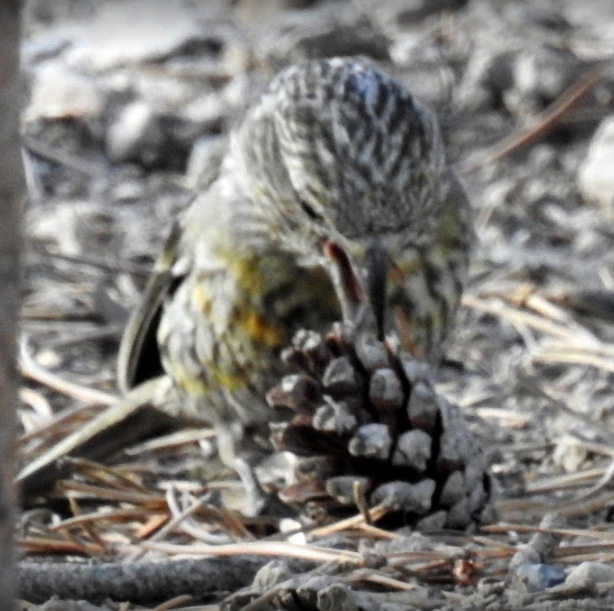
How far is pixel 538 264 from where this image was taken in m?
4.29

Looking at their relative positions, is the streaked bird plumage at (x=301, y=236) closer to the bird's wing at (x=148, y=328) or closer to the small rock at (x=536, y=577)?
the bird's wing at (x=148, y=328)

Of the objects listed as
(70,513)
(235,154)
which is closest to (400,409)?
(70,513)

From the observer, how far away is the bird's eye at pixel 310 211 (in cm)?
299

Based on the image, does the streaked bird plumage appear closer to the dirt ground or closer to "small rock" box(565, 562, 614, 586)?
the dirt ground

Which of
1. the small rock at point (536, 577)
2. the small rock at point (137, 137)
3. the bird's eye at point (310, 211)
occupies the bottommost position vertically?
the small rock at point (536, 577)

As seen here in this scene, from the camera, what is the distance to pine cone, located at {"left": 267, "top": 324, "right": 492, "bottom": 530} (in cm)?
260

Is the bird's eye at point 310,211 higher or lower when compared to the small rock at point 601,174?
higher

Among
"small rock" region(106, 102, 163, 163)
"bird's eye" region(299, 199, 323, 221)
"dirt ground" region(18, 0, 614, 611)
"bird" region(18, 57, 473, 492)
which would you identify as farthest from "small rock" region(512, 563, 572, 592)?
"small rock" region(106, 102, 163, 163)

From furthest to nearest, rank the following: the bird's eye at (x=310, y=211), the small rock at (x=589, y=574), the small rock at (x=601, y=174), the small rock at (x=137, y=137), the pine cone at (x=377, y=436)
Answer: the small rock at (x=137, y=137) < the small rock at (x=601, y=174) < the bird's eye at (x=310, y=211) < the pine cone at (x=377, y=436) < the small rock at (x=589, y=574)

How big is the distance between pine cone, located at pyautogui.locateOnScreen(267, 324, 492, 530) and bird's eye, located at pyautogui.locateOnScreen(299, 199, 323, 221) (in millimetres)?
381

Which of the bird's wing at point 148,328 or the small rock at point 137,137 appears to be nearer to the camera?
the bird's wing at point 148,328

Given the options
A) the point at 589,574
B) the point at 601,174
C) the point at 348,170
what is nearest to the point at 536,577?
the point at 589,574

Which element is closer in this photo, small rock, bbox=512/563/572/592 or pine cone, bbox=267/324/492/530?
small rock, bbox=512/563/572/592

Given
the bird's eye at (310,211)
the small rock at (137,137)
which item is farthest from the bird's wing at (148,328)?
the small rock at (137,137)
